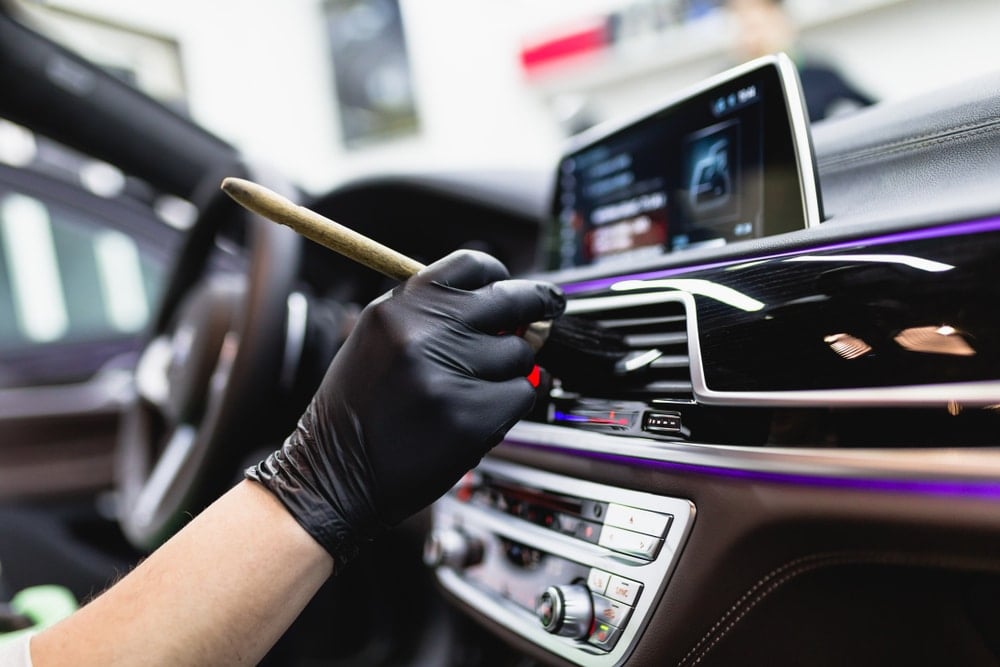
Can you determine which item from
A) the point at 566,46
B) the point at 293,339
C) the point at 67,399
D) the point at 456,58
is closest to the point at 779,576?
the point at 293,339

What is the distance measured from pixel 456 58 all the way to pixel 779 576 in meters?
3.34

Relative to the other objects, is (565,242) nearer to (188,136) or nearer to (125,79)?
(188,136)

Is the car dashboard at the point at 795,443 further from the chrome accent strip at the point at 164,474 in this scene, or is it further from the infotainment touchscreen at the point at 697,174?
the chrome accent strip at the point at 164,474

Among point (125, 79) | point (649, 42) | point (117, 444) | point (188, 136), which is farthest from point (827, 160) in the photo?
point (649, 42)

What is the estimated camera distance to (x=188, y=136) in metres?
1.52

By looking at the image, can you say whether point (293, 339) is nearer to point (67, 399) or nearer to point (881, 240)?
point (881, 240)

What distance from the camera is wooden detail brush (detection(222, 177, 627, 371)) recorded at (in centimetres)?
50

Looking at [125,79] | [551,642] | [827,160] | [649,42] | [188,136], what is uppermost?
[649,42]

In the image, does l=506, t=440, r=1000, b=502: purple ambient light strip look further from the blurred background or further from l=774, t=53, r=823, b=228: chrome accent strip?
the blurred background

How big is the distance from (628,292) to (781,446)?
211 mm

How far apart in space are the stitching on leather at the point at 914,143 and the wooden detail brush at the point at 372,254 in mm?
316

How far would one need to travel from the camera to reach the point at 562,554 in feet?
2.24

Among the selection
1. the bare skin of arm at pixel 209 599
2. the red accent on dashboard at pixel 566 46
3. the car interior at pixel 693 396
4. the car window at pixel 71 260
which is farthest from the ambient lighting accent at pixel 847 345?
the red accent on dashboard at pixel 566 46

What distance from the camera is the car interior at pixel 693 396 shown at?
1.53 ft
